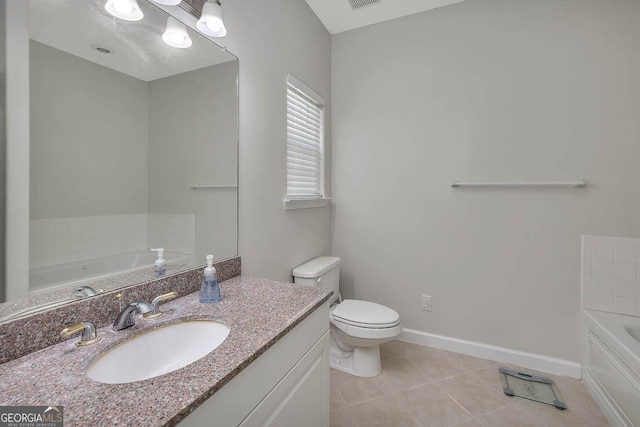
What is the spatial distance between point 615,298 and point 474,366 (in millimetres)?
965

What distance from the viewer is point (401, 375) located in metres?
Answer: 1.92

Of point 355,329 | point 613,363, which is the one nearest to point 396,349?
point 355,329

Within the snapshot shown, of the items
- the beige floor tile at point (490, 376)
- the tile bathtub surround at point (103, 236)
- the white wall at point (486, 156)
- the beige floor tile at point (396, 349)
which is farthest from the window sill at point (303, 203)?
the beige floor tile at point (490, 376)

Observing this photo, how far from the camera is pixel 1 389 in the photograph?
60 centimetres

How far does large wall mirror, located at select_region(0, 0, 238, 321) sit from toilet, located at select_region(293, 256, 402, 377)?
756 millimetres

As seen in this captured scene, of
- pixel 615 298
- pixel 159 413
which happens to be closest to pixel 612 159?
pixel 615 298

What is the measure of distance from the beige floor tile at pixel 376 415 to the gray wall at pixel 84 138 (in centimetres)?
146

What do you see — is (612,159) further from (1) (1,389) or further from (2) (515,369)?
(1) (1,389)

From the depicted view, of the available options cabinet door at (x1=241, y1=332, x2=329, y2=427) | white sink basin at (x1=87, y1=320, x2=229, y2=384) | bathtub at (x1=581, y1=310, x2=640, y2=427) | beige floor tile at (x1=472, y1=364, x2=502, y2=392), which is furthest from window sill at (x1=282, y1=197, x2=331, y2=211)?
bathtub at (x1=581, y1=310, x2=640, y2=427)

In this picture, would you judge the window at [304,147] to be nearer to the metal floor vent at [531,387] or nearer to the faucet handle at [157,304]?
the faucet handle at [157,304]

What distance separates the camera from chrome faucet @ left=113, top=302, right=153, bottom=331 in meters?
0.88

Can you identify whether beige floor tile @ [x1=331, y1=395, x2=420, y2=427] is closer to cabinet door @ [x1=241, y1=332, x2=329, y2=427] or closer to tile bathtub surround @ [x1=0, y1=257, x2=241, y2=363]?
cabinet door @ [x1=241, y1=332, x2=329, y2=427]

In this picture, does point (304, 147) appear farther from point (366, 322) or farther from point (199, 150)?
point (366, 322)

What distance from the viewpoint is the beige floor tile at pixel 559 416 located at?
152 cm
